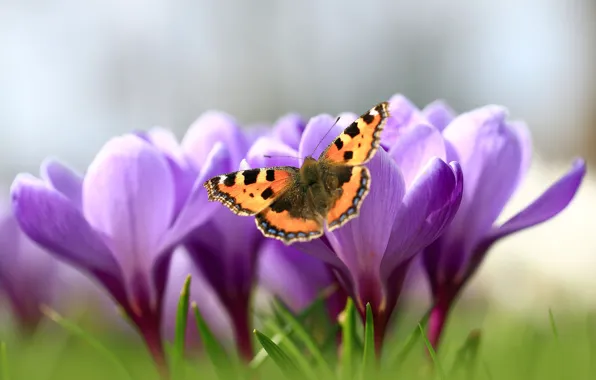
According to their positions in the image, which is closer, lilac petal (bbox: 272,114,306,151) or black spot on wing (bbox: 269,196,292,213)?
black spot on wing (bbox: 269,196,292,213)

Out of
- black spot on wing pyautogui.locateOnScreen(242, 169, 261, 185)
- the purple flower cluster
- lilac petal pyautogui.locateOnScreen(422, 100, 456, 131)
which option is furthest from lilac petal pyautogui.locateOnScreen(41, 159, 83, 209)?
lilac petal pyautogui.locateOnScreen(422, 100, 456, 131)

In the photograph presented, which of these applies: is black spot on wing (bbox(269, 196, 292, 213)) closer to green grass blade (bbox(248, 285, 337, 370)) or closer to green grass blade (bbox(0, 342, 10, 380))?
green grass blade (bbox(248, 285, 337, 370))

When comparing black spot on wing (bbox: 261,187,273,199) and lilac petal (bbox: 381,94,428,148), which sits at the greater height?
lilac petal (bbox: 381,94,428,148)

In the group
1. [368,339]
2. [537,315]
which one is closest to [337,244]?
[368,339]

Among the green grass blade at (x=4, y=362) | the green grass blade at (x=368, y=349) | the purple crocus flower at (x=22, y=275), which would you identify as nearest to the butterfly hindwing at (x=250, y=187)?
the green grass blade at (x=368, y=349)

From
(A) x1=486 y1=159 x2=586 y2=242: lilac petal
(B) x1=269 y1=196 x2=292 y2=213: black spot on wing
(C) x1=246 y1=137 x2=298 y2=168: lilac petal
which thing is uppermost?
(C) x1=246 y1=137 x2=298 y2=168: lilac petal

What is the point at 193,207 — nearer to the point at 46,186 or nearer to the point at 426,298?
the point at 46,186

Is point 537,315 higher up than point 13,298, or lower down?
lower down

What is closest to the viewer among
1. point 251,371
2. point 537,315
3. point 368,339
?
point 368,339
